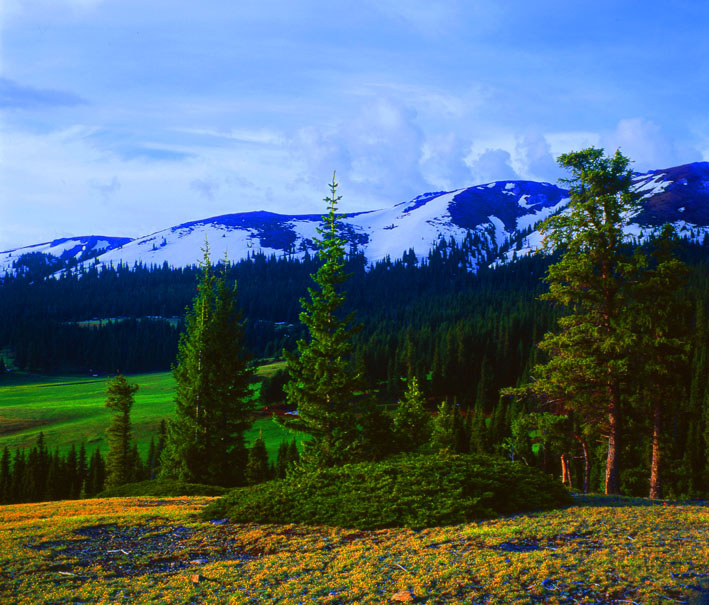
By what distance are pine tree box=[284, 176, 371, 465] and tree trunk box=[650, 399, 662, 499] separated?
44.9 ft

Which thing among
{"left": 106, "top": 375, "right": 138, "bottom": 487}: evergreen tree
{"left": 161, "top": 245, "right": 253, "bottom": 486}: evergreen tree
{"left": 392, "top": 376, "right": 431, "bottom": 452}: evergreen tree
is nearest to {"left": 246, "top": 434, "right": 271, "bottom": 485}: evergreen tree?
{"left": 106, "top": 375, "right": 138, "bottom": 487}: evergreen tree

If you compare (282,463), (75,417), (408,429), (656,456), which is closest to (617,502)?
(656,456)

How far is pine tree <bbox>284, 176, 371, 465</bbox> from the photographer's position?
24.5m

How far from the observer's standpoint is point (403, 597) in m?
7.91

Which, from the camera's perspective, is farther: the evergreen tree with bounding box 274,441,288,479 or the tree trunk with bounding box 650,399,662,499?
the evergreen tree with bounding box 274,441,288,479

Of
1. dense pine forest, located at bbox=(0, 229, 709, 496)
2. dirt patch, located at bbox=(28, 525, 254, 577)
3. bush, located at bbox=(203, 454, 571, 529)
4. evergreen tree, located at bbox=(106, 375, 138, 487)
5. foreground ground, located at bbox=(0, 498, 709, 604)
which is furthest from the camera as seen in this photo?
evergreen tree, located at bbox=(106, 375, 138, 487)

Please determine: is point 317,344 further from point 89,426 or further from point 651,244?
point 89,426

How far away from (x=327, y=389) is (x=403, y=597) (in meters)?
17.0

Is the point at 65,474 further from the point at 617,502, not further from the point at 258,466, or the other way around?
the point at 617,502

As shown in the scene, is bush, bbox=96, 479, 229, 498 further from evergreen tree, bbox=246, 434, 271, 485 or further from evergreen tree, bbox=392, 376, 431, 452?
evergreen tree, bbox=246, 434, 271, 485

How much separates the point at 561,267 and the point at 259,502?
1550cm

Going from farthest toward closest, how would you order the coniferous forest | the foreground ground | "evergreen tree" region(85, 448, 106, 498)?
"evergreen tree" region(85, 448, 106, 498) → the coniferous forest → the foreground ground

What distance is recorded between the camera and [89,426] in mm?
81312

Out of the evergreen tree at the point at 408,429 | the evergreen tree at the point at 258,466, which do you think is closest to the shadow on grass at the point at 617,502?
the evergreen tree at the point at 408,429
